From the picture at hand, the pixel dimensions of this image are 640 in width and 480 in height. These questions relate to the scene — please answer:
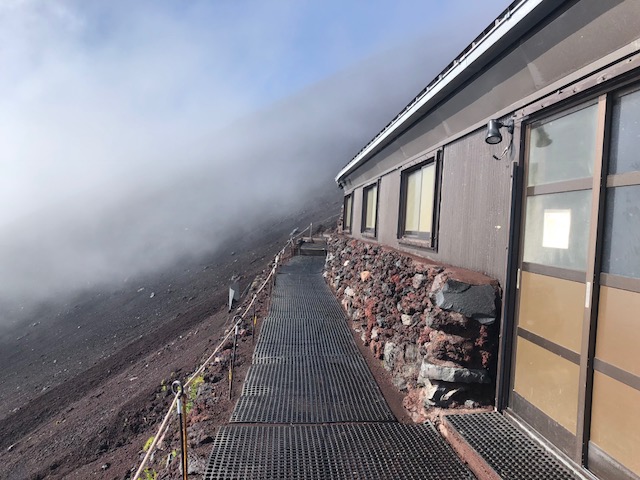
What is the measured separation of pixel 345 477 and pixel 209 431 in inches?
62.6

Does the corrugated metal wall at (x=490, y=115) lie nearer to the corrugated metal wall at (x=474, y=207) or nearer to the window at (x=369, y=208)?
the corrugated metal wall at (x=474, y=207)

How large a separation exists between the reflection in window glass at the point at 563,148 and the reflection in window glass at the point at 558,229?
0.49 ft

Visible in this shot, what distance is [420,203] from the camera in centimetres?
671

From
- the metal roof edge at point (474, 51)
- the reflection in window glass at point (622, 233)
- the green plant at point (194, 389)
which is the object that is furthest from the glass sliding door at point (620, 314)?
the green plant at point (194, 389)

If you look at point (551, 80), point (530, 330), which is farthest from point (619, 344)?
point (551, 80)

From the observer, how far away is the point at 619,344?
2.39m

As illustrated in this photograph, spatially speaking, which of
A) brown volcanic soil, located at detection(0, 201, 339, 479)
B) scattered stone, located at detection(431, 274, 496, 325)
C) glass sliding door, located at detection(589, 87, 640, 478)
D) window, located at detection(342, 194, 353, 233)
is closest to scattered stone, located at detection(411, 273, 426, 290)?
scattered stone, located at detection(431, 274, 496, 325)

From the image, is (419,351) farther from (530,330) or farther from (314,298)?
(314,298)

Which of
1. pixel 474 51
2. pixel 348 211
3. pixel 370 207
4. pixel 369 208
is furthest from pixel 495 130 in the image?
pixel 348 211

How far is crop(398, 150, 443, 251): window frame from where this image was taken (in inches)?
222

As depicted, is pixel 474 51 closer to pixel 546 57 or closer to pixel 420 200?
pixel 546 57

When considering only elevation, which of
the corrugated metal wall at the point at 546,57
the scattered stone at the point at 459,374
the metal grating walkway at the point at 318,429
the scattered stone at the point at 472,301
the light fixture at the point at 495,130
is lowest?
the metal grating walkway at the point at 318,429

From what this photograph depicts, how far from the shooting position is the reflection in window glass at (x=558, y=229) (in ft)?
9.14

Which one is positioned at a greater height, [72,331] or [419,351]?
[419,351]
